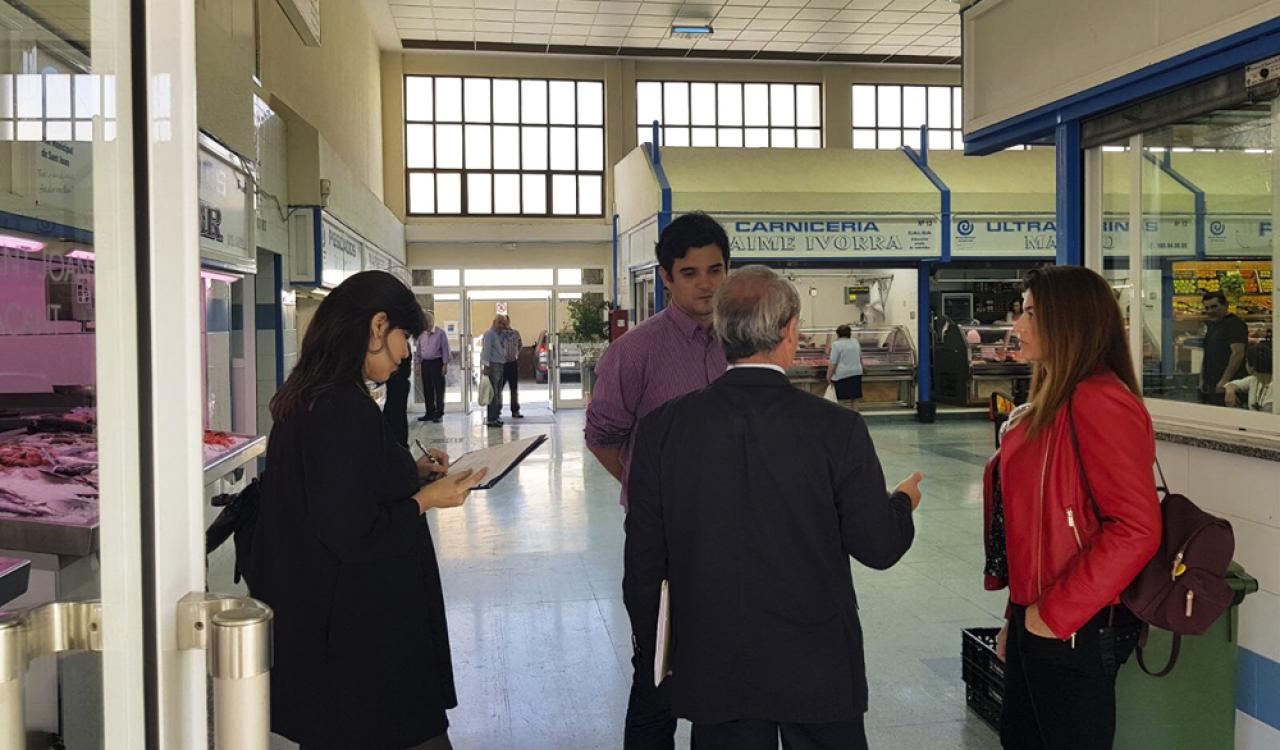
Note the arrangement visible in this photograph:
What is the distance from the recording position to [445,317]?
55.1 ft

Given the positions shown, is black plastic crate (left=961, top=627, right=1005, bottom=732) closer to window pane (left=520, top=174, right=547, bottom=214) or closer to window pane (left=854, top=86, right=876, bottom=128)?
window pane (left=520, top=174, right=547, bottom=214)

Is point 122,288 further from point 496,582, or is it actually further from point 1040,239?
point 1040,239

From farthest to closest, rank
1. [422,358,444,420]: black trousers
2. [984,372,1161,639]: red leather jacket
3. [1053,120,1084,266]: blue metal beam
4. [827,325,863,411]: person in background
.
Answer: [422,358,444,420]: black trousers, [827,325,863,411]: person in background, [1053,120,1084,266]: blue metal beam, [984,372,1161,639]: red leather jacket

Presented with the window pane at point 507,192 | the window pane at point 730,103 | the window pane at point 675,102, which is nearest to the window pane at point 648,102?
the window pane at point 675,102

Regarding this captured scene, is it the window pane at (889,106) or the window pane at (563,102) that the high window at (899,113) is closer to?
the window pane at (889,106)

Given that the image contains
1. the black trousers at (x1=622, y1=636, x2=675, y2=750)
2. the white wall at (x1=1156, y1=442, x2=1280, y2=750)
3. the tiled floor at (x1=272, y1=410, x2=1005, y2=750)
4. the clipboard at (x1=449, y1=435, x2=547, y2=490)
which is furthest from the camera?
the tiled floor at (x1=272, y1=410, x2=1005, y2=750)

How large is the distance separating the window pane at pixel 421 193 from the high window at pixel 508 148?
2 centimetres

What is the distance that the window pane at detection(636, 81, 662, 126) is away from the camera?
1803 centimetres

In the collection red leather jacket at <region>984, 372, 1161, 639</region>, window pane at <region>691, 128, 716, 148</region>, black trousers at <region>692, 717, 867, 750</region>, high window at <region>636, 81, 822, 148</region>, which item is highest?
high window at <region>636, 81, 822, 148</region>

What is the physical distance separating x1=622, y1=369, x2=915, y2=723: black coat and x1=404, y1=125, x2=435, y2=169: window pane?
16616 millimetres

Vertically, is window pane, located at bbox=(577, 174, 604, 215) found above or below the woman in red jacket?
above

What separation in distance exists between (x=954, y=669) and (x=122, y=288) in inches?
147

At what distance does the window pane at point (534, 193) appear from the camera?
1781cm

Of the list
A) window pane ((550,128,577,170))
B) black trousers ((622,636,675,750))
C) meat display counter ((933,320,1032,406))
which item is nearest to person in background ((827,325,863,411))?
meat display counter ((933,320,1032,406))
